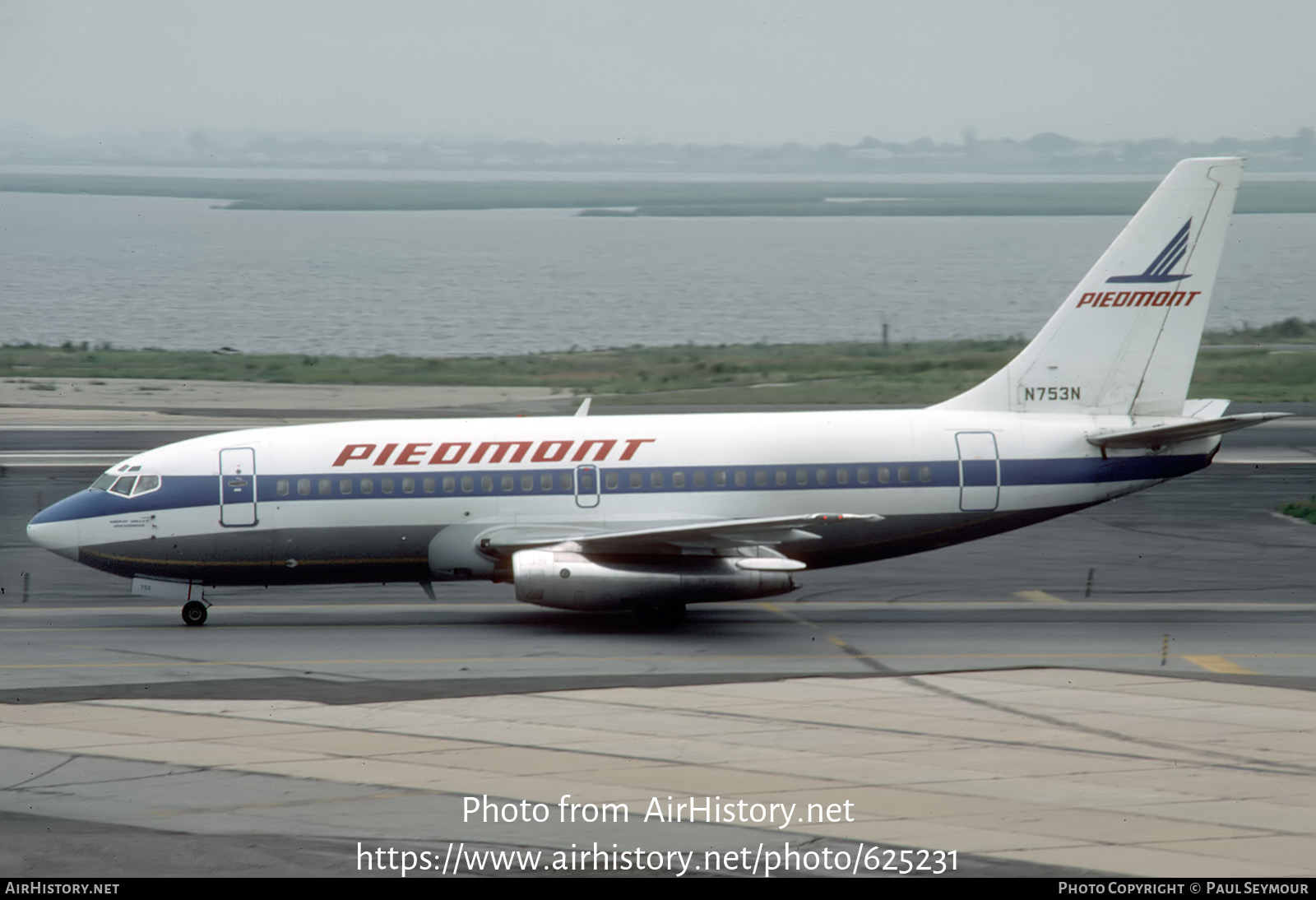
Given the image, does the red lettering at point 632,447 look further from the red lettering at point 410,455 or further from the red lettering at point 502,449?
the red lettering at point 410,455

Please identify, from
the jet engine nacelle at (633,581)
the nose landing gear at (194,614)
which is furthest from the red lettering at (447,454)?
the nose landing gear at (194,614)

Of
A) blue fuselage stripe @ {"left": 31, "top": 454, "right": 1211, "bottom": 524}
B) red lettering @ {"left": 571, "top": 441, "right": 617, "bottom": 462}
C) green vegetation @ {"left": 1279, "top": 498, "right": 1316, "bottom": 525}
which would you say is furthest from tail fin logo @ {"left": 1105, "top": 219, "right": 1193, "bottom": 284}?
green vegetation @ {"left": 1279, "top": 498, "right": 1316, "bottom": 525}

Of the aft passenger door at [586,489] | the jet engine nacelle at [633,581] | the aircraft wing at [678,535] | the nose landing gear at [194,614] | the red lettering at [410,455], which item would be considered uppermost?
the red lettering at [410,455]

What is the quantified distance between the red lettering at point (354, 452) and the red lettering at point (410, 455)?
53 centimetres

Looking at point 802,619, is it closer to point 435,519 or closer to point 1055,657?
point 1055,657

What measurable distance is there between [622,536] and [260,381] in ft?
147

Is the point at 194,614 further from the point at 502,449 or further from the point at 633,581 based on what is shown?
the point at 633,581

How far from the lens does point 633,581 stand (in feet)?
80.2

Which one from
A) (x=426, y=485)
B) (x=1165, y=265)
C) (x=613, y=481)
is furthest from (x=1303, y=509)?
(x=426, y=485)

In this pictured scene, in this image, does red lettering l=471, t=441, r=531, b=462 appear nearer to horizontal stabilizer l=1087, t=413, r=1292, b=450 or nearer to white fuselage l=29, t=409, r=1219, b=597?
white fuselage l=29, t=409, r=1219, b=597

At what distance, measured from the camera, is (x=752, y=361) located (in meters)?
70.8

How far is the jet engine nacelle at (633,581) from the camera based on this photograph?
79.9 feet

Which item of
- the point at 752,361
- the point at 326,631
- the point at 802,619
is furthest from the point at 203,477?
the point at 752,361

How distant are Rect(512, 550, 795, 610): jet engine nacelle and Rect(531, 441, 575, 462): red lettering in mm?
1930
